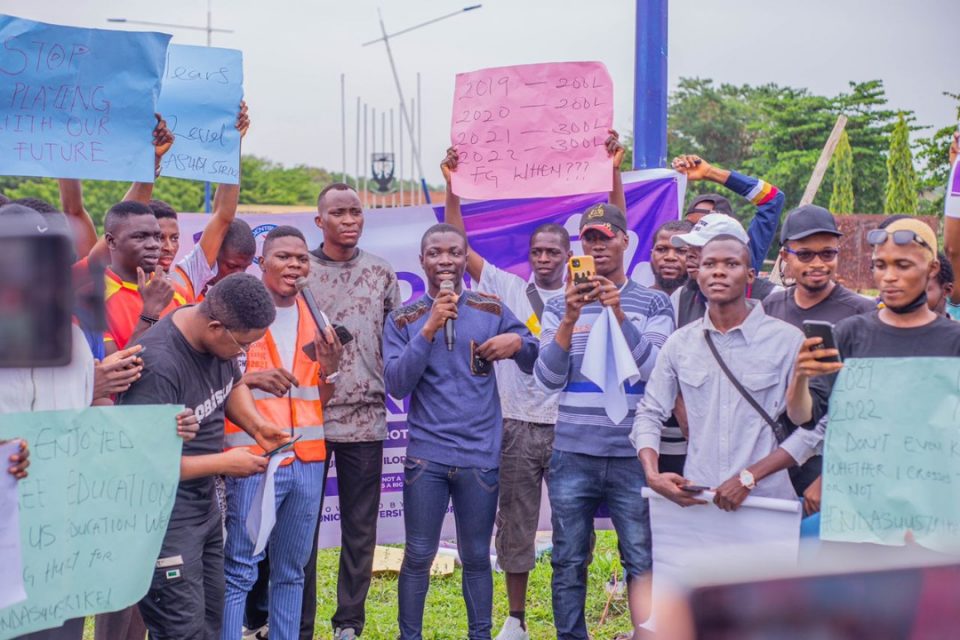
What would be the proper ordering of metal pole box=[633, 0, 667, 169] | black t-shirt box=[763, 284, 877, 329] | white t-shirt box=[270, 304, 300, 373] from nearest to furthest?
Result: black t-shirt box=[763, 284, 877, 329]
white t-shirt box=[270, 304, 300, 373]
metal pole box=[633, 0, 667, 169]

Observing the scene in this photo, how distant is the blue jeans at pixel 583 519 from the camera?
5523 millimetres

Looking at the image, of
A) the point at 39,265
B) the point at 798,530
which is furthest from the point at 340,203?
the point at 39,265

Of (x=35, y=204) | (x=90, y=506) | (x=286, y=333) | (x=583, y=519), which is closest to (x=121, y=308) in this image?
(x=35, y=204)

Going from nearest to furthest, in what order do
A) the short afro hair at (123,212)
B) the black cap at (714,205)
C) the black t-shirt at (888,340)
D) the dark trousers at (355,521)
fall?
the black t-shirt at (888,340)
the short afro hair at (123,212)
the dark trousers at (355,521)
the black cap at (714,205)

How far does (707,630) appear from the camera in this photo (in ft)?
4.51

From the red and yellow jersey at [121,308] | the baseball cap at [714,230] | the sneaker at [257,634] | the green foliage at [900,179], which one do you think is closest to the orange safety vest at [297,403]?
the red and yellow jersey at [121,308]

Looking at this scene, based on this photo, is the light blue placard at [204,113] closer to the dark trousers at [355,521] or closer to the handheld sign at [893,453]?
the dark trousers at [355,521]

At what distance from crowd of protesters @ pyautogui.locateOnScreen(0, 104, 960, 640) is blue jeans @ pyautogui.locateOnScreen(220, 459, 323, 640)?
0.01 meters

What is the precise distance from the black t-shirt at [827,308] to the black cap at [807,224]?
29cm

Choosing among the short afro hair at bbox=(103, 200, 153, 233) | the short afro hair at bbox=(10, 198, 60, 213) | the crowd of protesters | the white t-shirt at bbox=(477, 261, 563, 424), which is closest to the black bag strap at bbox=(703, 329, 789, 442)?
the crowd of protesters

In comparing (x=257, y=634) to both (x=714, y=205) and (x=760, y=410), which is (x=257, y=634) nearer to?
(x=760, y=410)

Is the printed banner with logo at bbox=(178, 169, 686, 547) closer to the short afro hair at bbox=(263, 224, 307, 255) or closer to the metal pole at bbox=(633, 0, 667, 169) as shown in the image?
the metal pole at bbox=(633, 0, 667, 169)

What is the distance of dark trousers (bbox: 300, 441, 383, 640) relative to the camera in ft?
20.2

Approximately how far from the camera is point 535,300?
639 cm
